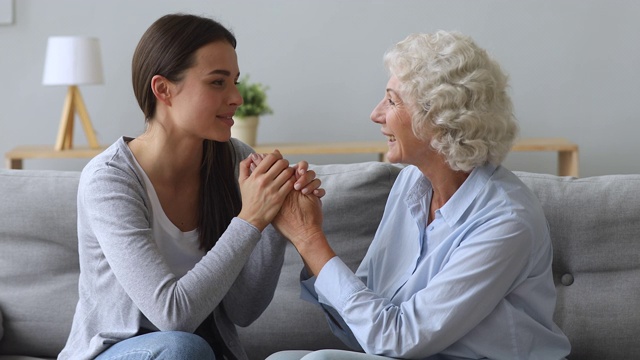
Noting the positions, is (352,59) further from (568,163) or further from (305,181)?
(305,181)

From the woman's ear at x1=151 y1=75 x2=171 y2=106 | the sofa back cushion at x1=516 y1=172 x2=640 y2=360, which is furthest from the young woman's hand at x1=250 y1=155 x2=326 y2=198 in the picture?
the sofa back cushion at x1=516 y1=172 x2=640 y2=360

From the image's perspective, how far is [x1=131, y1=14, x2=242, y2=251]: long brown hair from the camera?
1.83m

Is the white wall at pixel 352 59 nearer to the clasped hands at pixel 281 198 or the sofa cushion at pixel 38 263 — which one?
the sofa cushion at pixel 38 263

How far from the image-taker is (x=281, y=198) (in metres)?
1.83

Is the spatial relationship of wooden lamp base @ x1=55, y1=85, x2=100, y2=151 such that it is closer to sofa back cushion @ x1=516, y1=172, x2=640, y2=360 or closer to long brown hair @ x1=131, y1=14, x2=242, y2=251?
long brown hair @ x1=131, y1=14, x2=242, y2=251

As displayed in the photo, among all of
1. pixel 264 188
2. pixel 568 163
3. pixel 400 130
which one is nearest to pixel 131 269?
pixel 264 188

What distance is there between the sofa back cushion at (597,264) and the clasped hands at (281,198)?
62 cm

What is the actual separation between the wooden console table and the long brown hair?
2022 mm

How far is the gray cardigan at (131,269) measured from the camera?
170 cm

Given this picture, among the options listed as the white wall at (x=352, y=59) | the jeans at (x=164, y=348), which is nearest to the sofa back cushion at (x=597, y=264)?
the jeans at (x=164, y=348)

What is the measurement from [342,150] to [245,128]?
1.49 feet

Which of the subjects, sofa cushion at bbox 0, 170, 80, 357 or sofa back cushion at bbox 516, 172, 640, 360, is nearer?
sofa back cushion at bbox 516, 172, 640, 360

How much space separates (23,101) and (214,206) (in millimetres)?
2949

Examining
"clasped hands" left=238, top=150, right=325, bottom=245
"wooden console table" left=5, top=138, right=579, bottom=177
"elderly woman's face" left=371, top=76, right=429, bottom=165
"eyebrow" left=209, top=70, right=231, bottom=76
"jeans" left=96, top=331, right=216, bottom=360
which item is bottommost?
"wooden console table" left=5, top=138, right=579, bottom=177
